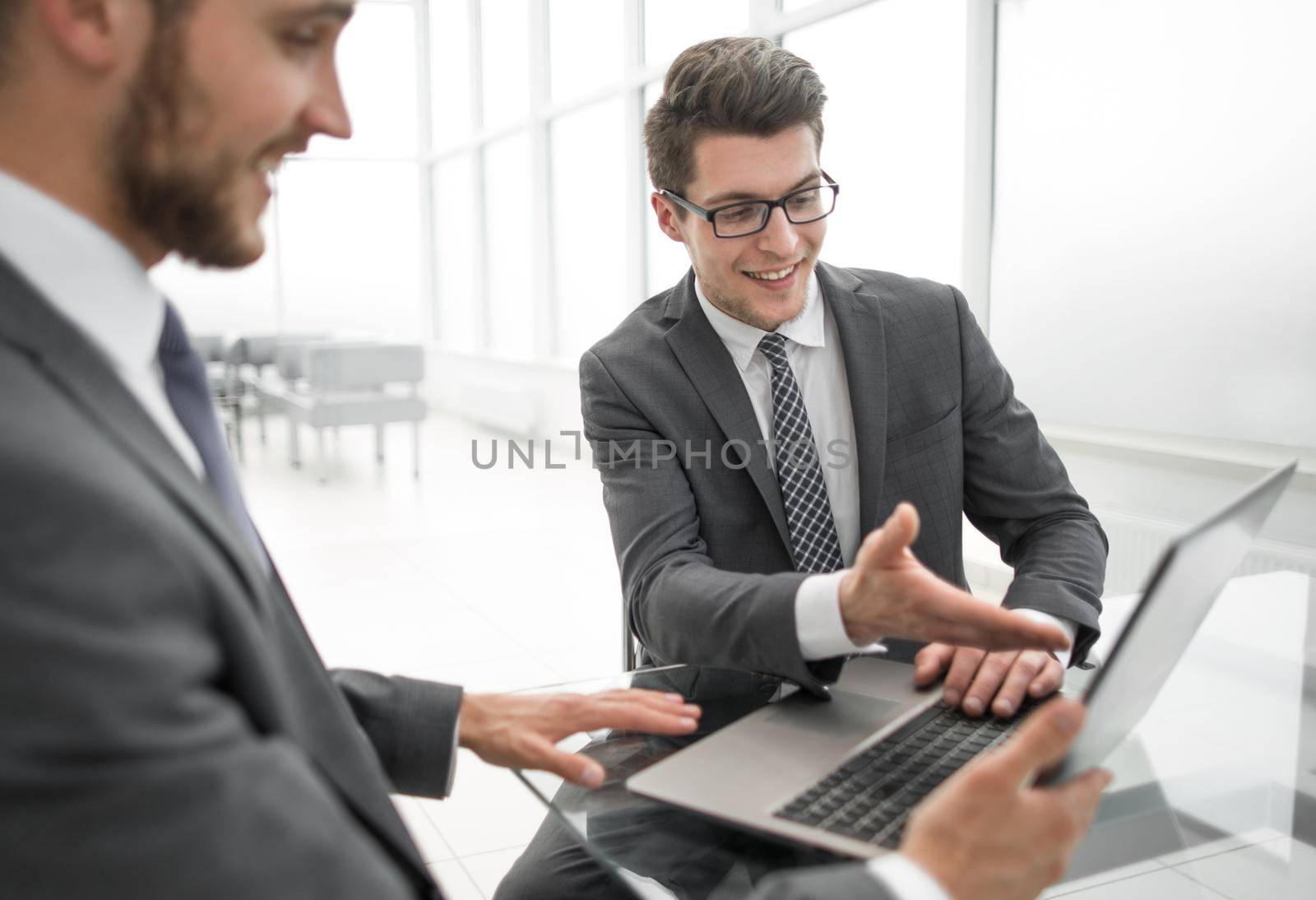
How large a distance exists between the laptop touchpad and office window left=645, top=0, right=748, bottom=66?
17.8 ft

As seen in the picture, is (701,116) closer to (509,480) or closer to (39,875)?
(39,875)

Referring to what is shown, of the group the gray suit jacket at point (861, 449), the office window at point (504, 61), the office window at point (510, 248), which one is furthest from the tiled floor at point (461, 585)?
the office window at point (504, 61)

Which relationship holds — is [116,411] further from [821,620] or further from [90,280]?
[821,620]

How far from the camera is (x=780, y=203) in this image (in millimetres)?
1671

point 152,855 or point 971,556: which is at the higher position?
point 152,855

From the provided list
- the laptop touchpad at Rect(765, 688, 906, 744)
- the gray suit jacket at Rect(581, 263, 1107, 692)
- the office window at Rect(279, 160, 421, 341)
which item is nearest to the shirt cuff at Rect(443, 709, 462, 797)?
the laptop touchpad at Rect(765, 688, 906, 744)

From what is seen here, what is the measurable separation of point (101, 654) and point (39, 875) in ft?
0.37

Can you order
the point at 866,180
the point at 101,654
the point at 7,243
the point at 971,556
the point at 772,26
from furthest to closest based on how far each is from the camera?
the point at 772,26
the point at 866,180
the point at 971,556
the point at 7,243
the point at 101,654

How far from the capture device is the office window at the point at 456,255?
10570 mm

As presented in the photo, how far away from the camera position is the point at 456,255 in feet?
36.9

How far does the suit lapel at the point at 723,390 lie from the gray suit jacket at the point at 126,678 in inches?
40.3

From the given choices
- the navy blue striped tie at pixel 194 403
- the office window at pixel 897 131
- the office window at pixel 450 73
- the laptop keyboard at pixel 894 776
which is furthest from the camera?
the office window at pixel 450 73

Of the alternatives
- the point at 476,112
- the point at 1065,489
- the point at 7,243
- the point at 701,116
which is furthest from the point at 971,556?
the point at 476,112

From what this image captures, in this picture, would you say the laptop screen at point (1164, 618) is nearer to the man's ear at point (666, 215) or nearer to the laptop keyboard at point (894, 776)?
the laptop keyboard at point (894, 776)
